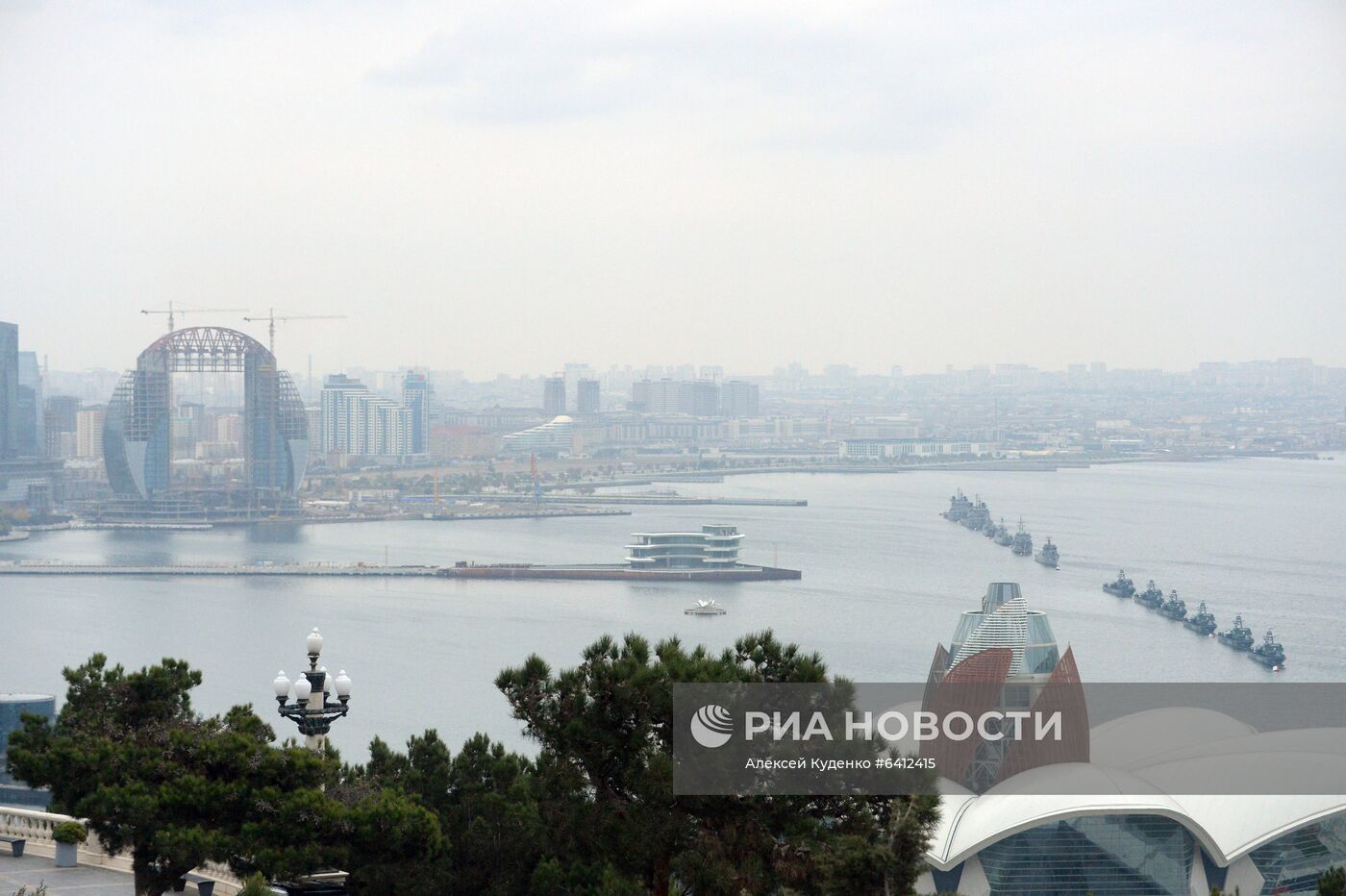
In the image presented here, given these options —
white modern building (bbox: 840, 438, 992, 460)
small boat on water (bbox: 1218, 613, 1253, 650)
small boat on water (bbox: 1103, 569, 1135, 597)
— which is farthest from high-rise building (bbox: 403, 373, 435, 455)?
small boat on water (bbox: 1218, 613, 1253, 650)

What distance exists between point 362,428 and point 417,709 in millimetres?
26551

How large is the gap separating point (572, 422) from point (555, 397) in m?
3.08

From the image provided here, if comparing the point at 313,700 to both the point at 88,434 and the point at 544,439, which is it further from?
the point at 544,439

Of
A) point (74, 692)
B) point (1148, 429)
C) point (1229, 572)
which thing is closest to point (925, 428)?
point (1148, 429)

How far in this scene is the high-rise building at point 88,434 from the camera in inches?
1288

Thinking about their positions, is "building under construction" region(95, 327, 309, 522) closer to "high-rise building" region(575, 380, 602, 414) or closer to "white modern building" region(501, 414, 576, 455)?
"white modern building" region(501, 414, 576, 455)

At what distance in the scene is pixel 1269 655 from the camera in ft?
42.4

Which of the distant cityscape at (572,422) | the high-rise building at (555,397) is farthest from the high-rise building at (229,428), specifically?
the high-rise building at (555,397)

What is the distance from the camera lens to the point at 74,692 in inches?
115

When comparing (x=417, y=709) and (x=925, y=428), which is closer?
(x=417, y=709)

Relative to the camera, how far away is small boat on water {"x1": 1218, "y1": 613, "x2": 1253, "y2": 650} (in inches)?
529

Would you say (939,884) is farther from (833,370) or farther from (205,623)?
(833,370)

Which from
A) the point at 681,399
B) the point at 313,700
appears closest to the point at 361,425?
the point at 681,399

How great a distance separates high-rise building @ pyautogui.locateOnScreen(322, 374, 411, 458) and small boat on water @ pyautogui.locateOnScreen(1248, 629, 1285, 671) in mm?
24522
